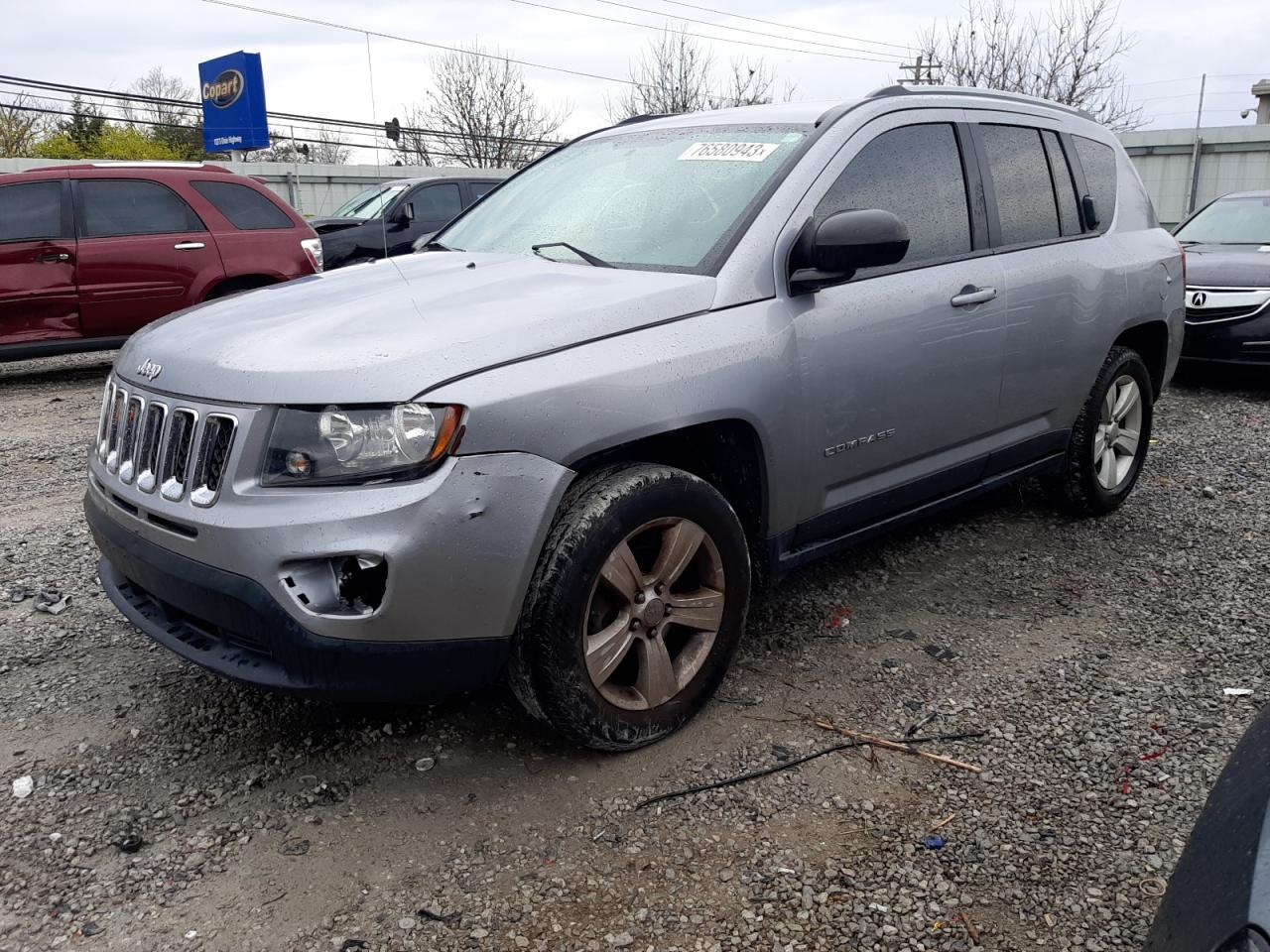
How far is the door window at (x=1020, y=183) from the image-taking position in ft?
13.4

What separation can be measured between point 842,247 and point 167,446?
1920 mm

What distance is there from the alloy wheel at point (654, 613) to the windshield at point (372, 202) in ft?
34.4

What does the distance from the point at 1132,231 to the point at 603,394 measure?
10.8 feet

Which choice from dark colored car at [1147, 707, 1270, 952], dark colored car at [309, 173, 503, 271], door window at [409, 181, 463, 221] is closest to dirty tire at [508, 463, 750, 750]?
dark colored car at [1147, 707, 1270, 952]

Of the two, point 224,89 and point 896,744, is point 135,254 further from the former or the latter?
point 224,89

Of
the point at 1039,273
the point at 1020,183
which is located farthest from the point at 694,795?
the point at 1020,183

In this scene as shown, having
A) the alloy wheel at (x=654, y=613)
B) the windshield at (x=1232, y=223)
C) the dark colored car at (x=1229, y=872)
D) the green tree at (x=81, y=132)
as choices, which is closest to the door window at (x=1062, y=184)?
the alloy wheel at (x=654, y=613)

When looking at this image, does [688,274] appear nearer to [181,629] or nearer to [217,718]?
[181,629]

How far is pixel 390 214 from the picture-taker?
38.4ft

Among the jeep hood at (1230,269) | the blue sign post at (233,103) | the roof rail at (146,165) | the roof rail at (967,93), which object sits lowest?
the jeep hood at (1230,269)

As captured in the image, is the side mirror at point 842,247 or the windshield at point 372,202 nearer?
the side mirror at point 842,247

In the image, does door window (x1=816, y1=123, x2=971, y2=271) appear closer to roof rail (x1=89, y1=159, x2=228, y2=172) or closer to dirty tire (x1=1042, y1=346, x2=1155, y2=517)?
dirty tire (x1=1042, y1=346, x2=1155, y2=517)

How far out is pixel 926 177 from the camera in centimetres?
379

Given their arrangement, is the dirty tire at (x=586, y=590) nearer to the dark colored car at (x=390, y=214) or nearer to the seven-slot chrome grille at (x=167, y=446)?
the seven-slot chrome grille at (x=167, y=446)
